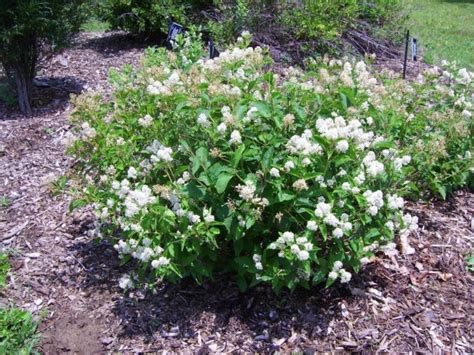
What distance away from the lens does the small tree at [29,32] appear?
492 cm

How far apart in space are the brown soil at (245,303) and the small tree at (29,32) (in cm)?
226

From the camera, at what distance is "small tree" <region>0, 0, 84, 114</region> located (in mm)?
4918

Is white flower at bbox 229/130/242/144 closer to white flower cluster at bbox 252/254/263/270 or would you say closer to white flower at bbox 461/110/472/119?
white flower cluster at bbox 252/254/263/270

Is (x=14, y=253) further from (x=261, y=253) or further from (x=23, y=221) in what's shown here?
(x=261, y=253)

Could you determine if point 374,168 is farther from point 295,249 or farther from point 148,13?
point 148,13

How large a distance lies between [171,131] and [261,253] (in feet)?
2.45

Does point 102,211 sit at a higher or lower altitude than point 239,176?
lower

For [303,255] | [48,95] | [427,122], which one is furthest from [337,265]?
[48,95]

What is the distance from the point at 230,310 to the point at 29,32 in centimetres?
377

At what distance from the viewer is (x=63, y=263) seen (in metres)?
3.20

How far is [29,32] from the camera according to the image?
5.16 metres

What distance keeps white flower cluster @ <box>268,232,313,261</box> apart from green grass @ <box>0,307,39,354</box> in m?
1.34

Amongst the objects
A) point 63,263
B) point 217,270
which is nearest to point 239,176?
point 217,270

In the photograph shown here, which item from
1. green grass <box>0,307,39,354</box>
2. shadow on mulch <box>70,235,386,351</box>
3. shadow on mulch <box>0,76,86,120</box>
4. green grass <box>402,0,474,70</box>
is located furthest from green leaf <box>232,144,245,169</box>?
green grass <box>402,0,474,70</box>
